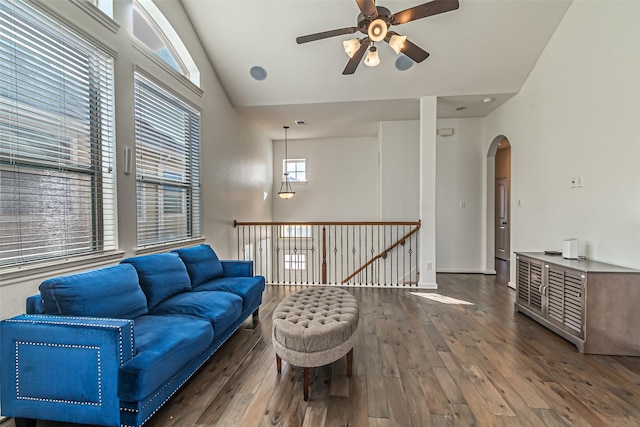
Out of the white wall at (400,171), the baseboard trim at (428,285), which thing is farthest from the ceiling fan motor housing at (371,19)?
the baseboard trim at (428,285)

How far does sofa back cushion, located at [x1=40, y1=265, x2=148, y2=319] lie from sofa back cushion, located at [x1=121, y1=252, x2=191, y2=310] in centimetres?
14

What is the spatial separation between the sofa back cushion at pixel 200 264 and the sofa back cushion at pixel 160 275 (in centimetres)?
17

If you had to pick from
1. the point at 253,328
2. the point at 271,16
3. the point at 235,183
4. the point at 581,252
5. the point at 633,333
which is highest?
the point at 271,16

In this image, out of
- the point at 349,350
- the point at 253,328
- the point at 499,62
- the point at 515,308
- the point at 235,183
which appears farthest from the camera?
the point at 235,183

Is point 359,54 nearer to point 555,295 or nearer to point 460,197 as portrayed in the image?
point 555,295

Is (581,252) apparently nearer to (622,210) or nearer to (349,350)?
(622,210)

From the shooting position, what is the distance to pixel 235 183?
17.2 ft

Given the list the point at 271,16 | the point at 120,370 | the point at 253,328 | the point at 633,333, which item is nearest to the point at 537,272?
the point at 633,333

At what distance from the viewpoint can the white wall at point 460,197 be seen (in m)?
5.75

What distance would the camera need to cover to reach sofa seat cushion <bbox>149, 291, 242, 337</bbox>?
233 centimetres

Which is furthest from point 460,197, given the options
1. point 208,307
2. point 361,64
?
point 208,307

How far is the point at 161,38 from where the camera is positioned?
137 inches

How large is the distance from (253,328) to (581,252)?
12.7ft

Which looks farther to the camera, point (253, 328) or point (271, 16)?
point (271, 16)
